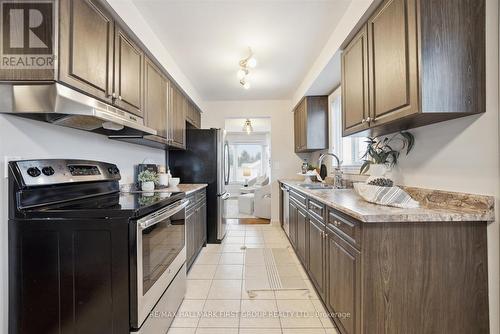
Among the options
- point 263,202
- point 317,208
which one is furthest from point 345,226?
point 263,202

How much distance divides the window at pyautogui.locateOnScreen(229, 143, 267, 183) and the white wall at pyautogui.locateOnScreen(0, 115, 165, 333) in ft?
20.9

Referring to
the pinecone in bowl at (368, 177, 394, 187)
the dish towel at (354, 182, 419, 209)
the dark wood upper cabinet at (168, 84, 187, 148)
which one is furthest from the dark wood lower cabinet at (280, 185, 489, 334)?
the dark wood upper cabinet at (168, 84, 187, 148)

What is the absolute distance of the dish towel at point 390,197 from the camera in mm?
1425

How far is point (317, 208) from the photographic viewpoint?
206cm

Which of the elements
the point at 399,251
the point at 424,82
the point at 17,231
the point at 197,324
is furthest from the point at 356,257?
the point at 17,231

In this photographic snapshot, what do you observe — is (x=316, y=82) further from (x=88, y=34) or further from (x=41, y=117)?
(x=41, y=117)

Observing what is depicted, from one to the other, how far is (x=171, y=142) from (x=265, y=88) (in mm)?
1992

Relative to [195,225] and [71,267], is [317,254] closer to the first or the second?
[195,225]

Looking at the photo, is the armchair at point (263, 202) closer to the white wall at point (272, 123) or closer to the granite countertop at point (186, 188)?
the white wall at point (272, 123)

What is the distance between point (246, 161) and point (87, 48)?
289 inches

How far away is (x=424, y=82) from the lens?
1250 millimetres

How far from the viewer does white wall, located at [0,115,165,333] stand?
4.05 feet

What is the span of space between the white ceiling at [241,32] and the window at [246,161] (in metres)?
5.07

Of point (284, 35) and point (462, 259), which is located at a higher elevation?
point (284, 35)
